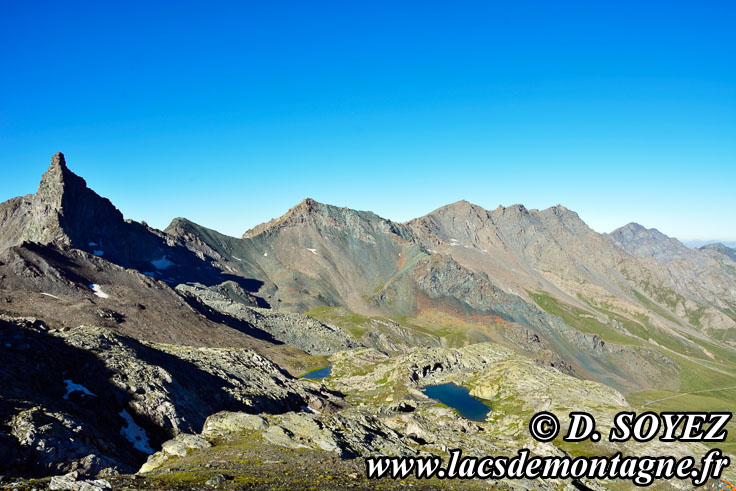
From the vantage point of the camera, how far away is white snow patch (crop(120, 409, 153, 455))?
47.5 meters

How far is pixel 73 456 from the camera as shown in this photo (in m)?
36.7

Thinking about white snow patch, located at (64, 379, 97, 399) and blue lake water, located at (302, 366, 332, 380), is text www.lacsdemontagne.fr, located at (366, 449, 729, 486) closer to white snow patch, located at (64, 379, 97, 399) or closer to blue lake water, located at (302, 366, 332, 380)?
white snow patch, located at (64, 379, 97, 399)

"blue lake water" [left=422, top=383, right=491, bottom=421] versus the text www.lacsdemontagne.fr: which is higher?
the text www.lacsdemontagne.fr

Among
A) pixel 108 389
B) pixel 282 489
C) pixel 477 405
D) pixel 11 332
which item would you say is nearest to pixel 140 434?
pixel 108 389

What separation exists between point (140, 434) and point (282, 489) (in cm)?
2787

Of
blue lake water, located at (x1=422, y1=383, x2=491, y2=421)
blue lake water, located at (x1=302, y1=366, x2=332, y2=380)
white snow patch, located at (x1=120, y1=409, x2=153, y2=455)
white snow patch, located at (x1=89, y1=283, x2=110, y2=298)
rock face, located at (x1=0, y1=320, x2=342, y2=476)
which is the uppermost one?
white snow patch, located at (x1=89, y1=283, x2=110, y2=298)

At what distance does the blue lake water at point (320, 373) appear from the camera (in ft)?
599

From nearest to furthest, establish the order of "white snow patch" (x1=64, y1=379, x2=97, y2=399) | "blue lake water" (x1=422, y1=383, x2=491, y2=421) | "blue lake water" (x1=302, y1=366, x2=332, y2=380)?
1. "white snow patch" (x1=64, y1=379, x2=97, y2=399)
2. "blue lake water" (x1=422, y1=383, x2=491, y2=421)
3. "blue lake water" (x1=302, y1=366, x2=332, y2=380)

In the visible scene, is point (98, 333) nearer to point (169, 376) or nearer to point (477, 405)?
point (169, 376)

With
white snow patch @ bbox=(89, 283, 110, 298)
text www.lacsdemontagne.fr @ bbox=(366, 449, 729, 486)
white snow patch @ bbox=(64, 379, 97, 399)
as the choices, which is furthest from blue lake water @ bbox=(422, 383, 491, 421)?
white snow patch @ bbox=(89, 283, 110, 298)

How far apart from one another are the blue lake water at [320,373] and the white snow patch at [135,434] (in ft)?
437

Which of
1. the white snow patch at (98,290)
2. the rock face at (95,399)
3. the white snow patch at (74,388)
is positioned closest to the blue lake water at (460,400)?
the rock face at (95,399)

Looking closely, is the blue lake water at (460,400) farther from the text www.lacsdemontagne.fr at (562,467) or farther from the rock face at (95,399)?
the text www.lacsdemontagne.fr at (562,467)

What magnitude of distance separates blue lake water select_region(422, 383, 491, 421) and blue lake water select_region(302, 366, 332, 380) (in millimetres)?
46027
